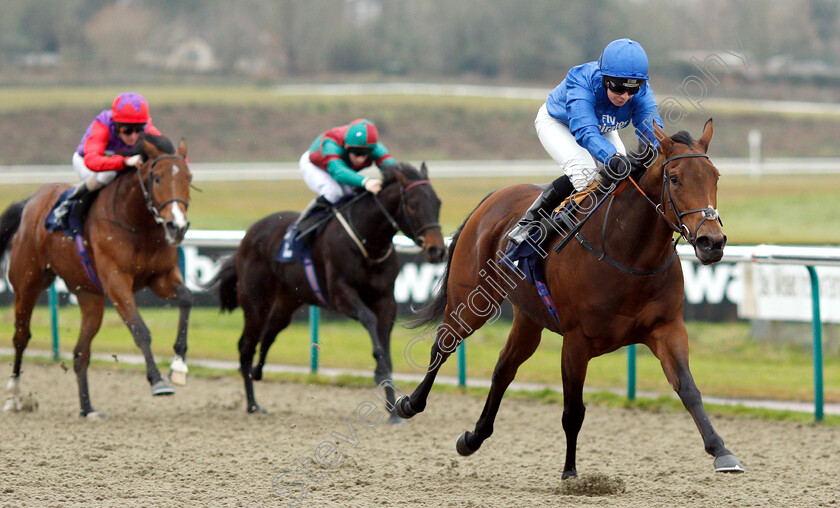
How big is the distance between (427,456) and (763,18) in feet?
142

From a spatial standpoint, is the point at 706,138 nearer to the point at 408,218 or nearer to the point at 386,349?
the point at 408,218

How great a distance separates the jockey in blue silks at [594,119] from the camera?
4.16 metres

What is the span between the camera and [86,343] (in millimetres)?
6742

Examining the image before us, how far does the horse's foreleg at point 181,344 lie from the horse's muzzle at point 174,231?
0.45m

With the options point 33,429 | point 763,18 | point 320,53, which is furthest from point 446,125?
point 33,429

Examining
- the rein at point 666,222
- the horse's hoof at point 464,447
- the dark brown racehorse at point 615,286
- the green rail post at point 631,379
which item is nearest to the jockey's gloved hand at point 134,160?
the dark brown racehorse at point 615,286

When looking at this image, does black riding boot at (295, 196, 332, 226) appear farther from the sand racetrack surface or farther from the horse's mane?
the sand racetrack surface

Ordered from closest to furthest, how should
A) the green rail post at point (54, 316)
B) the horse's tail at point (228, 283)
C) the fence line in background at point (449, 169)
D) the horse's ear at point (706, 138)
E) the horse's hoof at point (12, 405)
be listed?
the horse's ear at point (706, 138) < the horse's hoof at point (12, 405) < the horse's tail at point (228, 283) < the green rail post at point (54, 316) < the fence line in background at point (449, 169)

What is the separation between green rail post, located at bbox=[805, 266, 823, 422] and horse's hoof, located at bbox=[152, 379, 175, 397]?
3.81 meters

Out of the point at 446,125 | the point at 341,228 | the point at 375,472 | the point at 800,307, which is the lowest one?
the point at 375,472

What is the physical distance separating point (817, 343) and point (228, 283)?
13.6 feet

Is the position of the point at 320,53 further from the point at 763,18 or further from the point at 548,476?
the point at 548,476

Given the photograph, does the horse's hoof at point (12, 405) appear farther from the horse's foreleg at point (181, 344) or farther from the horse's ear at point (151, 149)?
the horse's ear at point (151, 149)

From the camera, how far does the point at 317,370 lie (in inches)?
328
